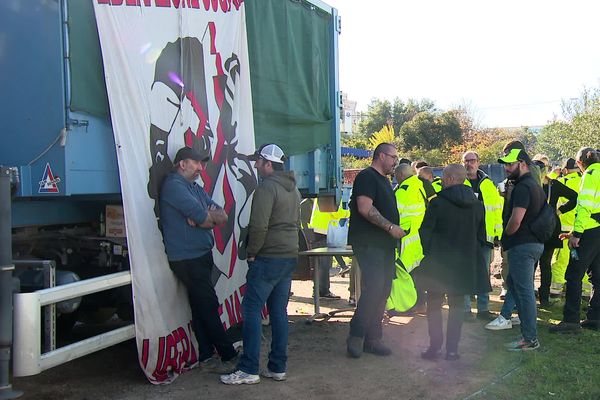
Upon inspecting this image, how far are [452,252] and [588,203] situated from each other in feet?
6.23

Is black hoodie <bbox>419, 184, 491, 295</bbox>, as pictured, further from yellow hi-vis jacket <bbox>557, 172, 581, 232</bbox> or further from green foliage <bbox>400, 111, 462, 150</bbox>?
green foliage <bbox>400, 111, 462, 150</bbox>

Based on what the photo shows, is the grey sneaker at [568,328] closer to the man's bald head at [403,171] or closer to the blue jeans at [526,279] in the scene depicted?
the blue jeans at [526,279]

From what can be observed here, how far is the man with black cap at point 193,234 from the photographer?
14.1 feet

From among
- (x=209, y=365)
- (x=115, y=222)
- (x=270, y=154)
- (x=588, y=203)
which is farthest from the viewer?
(x=588, y=203)

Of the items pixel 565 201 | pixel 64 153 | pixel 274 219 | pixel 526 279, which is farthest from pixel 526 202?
pixel 64 153

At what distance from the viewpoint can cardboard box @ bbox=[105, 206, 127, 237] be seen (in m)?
4.50

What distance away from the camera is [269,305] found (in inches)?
187

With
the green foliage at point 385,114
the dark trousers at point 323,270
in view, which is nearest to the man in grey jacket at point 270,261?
the dark trousers at point 323,270

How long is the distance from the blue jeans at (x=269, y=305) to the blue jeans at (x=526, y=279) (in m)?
2.12

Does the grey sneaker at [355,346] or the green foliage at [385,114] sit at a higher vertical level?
the green foliage at [385,114]

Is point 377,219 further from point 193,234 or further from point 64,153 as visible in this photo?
point 64,153

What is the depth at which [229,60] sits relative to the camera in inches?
201

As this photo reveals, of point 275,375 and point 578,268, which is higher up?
point 578,268

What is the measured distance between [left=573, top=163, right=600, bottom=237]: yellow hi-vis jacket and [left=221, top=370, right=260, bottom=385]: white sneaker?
364cm
